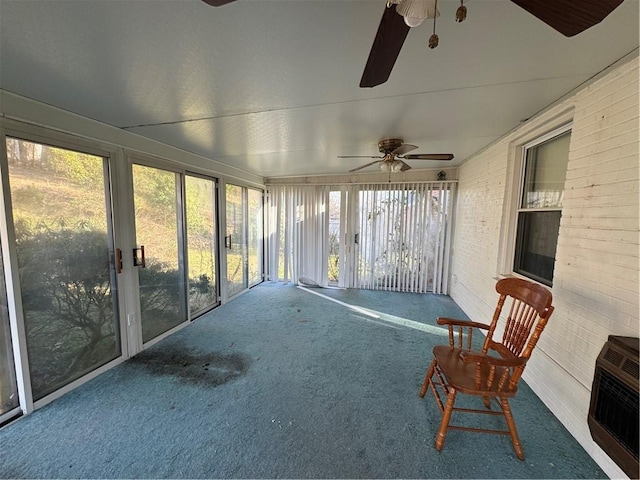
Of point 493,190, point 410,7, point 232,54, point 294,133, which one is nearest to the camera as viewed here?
point 410,7

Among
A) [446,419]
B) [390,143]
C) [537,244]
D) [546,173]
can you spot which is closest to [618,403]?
[446,419]

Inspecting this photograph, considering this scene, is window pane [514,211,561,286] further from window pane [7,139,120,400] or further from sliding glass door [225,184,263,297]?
window pane [7,139,120,400]

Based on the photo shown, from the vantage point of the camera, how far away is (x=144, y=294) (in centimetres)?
271

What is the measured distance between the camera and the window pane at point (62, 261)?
181cm

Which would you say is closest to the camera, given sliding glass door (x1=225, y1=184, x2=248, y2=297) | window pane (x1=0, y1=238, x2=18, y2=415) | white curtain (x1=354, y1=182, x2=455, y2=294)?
window pane (x1=0, y1=238, x2=18, y2=415)

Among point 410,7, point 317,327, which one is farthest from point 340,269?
point 410,7

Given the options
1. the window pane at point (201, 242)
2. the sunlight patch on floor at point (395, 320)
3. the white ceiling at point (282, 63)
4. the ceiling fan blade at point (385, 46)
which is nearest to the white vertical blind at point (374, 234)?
the sunlight patch on floor at point (395, 320)

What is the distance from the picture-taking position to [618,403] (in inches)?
47.2

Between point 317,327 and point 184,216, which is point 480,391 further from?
point 184,216

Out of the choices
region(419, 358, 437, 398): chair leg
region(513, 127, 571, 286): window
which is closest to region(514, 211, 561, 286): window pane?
region(513, 127, 571, 286): window

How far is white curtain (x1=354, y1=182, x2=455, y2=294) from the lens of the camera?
14.7 ft

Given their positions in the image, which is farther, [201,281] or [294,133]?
[201,281]

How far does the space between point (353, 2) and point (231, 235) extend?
145 inches

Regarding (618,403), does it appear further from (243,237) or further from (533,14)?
(243,237)
